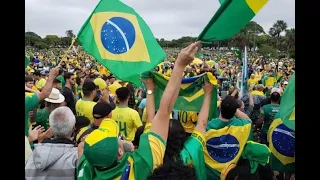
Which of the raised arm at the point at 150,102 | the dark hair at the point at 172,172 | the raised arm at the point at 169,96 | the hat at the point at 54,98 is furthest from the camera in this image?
the hat at the point at 54,98

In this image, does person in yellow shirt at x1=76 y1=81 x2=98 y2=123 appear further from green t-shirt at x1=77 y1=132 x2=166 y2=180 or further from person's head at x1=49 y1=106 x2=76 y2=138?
green t-shirt at x1=77 y1=132 x2=166 y2=180

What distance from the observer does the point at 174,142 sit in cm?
254

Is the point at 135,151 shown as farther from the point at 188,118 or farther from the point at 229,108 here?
the point at 188,118

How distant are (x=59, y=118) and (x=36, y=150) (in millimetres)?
295

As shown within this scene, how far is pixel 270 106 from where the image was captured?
633cm

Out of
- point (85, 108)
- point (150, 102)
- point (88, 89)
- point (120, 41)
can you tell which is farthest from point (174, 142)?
point (88, 89)

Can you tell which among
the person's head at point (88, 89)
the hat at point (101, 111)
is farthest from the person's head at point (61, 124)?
the person's head at point (88, 89)

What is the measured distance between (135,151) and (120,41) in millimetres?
2763

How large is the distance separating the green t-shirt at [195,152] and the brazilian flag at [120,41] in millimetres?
2100

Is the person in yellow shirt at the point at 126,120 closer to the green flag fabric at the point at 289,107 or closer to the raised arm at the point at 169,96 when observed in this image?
the green flag fabric at the point at 289,107

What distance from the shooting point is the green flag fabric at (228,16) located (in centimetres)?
284
